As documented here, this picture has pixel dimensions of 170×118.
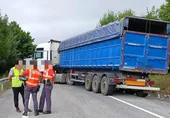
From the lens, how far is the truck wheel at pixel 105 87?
1520 cm

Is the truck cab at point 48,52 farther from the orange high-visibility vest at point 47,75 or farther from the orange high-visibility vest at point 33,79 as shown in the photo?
the orange high-visibility vest at point 33,79

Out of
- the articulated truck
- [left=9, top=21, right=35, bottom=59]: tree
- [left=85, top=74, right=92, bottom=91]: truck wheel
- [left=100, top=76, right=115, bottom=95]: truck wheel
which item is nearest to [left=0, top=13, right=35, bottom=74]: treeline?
[left=9, top=21, right=35, bottom=59]: tree

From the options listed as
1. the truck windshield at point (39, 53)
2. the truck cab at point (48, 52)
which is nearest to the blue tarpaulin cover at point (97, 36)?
the truck cab at point (48, 52)

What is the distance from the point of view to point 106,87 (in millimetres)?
15391

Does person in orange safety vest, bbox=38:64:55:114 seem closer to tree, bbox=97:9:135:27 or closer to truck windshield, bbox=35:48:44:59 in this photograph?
truck windshield, bbox=35:48:44:59

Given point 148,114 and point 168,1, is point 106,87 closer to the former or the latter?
point 148,114

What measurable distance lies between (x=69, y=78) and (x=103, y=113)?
15.1 m

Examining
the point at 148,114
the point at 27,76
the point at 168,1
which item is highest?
the point at 168,1

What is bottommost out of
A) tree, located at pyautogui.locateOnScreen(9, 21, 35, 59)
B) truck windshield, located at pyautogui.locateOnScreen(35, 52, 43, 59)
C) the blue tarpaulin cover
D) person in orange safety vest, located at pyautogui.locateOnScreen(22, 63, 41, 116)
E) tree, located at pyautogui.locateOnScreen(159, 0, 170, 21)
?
person in orange safety vest, located at pyautogui.locateOnScreen(22, 63, 41, 116)

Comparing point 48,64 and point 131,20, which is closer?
point 48,64


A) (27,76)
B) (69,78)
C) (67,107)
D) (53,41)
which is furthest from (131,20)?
(53,41)

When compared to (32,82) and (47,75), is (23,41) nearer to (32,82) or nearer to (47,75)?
(47,75)

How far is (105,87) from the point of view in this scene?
51.1 ft

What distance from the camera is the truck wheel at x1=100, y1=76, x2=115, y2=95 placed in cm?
1520
